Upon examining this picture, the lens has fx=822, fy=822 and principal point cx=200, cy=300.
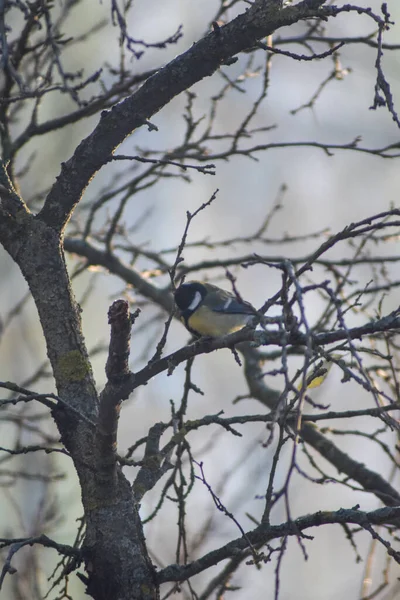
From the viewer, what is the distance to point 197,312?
15.7ft

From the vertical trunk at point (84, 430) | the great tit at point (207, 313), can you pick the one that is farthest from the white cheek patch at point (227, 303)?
the vertical trunk at point (84, 430)

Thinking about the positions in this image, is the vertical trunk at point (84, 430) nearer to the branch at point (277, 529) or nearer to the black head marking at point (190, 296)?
the branch at point (277, 529)

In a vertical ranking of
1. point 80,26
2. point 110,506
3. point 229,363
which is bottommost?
point 110,506

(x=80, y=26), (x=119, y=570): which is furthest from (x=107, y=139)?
(x=80, y=26)

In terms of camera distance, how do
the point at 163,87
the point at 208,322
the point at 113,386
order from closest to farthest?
the point at 113,386, the point at 163,87, the point at 208,322

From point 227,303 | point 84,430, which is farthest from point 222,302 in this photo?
point 84,430

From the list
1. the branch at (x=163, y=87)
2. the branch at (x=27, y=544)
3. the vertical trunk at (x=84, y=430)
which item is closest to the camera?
the branch at (x=27, y=544)

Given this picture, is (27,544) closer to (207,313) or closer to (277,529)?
(277,529)

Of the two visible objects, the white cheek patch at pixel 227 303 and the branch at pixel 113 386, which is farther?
the white cheek patch at pixel 227 303

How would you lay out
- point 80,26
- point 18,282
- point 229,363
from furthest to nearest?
point 229,363 → point 18,282 → point 80,26

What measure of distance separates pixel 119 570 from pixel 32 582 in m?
2.18

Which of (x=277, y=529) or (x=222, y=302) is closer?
(x=277, y=529)

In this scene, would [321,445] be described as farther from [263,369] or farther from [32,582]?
[32,582]

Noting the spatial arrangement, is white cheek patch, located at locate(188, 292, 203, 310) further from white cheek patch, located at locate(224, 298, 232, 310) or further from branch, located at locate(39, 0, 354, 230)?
branch, located at locate(39, 0, 354, 230)
